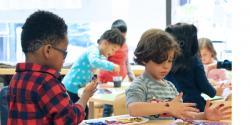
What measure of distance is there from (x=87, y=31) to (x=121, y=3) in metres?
0.62

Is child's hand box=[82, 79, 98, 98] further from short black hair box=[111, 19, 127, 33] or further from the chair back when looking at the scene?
short black hair box=[111, 19, 127, 33]

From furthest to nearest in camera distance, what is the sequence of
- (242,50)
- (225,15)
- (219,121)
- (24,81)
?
1. (225,15)
2. (219,121)
3. (24,81)
4. (242,50)

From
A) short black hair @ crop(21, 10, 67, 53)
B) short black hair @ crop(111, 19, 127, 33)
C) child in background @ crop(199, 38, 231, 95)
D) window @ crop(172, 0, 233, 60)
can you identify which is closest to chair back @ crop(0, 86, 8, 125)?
short black hair @ crop(21, 10, 67, 53)

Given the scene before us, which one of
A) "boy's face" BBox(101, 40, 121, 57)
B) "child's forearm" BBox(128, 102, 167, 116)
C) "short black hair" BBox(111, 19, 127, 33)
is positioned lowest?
"child's forearm" BBox(128, 102, 167, 116)

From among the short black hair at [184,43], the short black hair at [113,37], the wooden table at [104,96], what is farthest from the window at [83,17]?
the short black hair at [184,43]

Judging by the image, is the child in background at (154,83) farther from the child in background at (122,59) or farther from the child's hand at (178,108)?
the child in background at (122,59)

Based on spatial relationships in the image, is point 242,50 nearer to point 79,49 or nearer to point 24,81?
point 24,81

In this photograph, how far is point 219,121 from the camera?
2000 millimetres

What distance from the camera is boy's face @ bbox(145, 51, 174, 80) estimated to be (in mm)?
2037

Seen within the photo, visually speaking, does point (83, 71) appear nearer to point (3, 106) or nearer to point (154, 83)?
point (3, 106)

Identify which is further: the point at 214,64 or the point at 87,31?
the point at 87,31

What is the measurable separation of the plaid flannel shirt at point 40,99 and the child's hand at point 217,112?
2.42ft

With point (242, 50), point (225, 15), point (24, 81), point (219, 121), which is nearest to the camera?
point (242, 50)

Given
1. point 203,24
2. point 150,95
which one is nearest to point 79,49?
point 203,24
